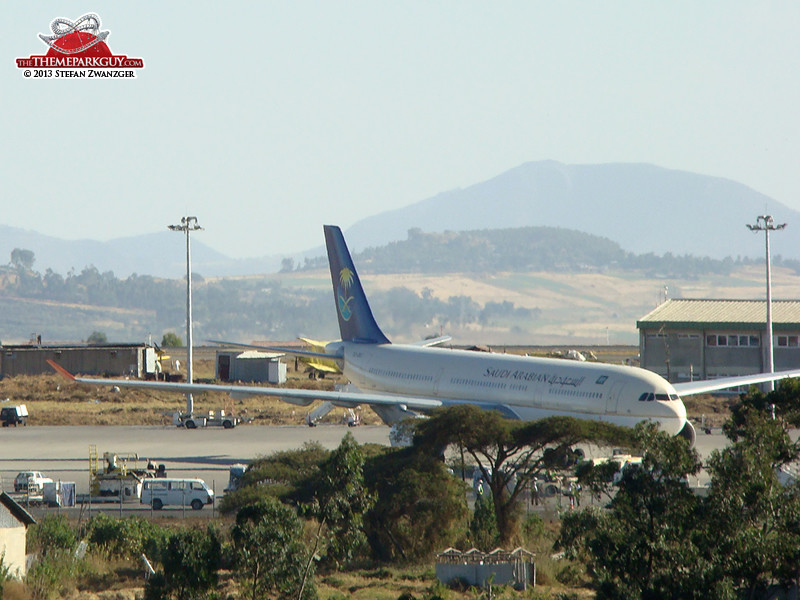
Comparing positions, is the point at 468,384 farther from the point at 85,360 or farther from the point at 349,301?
the point at 85,360

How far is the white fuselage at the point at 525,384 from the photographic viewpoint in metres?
44.3

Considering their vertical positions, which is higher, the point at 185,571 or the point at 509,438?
the point at 509,438

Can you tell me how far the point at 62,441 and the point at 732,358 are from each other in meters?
49.3

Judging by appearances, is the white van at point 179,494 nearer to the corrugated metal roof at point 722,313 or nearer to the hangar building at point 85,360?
the corrugated metal roof at point 722,313

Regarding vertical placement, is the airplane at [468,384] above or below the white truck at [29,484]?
above

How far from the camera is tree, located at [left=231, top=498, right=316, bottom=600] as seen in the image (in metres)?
22.9

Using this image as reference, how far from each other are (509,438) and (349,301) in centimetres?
2969

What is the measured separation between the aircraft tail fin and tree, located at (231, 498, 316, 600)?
39.0m

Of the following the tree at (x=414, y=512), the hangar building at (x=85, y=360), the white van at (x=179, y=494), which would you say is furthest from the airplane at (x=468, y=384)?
the hangar building at (x=85, y=360)

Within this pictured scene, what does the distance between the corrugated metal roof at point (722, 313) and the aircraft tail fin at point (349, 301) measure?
94.3 ft

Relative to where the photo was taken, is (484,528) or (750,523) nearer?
(750,523)

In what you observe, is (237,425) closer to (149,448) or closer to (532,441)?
(149,448)

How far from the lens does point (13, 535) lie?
2742cm

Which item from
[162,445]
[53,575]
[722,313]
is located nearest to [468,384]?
[162,445]
